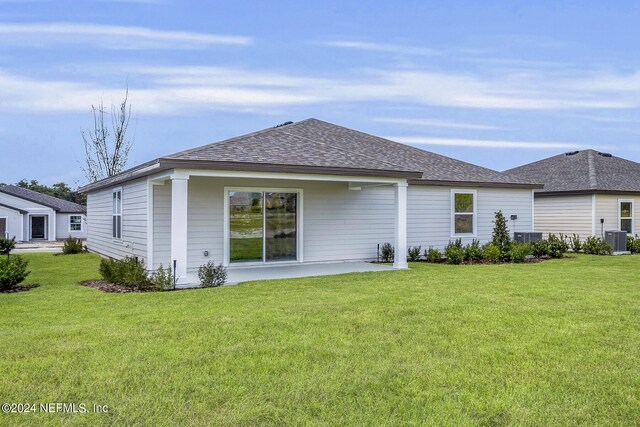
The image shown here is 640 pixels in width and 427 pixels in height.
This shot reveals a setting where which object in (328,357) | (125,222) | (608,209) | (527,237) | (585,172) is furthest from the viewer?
(585,172)

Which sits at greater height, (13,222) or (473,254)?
(13,222)

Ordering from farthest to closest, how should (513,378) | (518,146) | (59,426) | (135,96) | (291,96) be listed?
(135,96) < (518,146) < (291,96) < (513,378) < (59,426)

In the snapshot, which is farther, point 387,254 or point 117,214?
point 117,214

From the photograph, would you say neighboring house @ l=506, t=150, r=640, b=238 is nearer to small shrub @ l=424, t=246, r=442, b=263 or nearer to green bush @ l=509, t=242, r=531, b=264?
green bush @ l=509, t=242, r=531, b=264

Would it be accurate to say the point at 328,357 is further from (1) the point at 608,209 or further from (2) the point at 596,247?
(1) the point at 608,209

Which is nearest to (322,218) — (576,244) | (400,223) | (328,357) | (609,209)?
(400,223)

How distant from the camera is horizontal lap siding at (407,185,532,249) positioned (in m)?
15.7

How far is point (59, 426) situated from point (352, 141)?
14.1 metres

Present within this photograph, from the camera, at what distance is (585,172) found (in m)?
21.3

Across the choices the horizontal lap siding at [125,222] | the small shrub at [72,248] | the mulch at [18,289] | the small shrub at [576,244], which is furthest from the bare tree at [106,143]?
the small shrub at [576,244]

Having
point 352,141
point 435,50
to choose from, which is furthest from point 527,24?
point 352,141

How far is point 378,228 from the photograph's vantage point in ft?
49.3

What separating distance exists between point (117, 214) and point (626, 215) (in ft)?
67.0

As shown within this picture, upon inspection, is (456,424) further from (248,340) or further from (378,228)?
(378,228)
